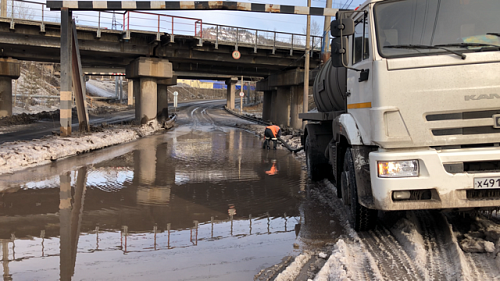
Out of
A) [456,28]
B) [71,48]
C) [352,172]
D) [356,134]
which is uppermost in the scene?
[71,48]

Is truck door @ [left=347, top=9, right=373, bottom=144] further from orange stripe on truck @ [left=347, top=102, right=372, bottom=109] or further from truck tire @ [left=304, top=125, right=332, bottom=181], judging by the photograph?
truck tire @ [left=304, top=125, right=332, bottom=181]

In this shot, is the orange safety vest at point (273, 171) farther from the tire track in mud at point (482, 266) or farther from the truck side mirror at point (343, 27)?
the tire track in mud at point (482, 266)

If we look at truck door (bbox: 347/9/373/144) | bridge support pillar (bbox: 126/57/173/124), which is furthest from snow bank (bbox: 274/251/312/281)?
bridge support pillar (bbox: 126/57/173/124)

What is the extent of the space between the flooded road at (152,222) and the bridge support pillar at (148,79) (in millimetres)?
17875

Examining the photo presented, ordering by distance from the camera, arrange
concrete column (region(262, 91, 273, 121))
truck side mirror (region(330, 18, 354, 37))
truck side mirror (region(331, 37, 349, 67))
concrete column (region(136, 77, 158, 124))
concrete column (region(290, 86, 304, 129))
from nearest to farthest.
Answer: truck side mirror (region(330, 18, 354, 37)) → truck side mirror (region(331, 37, 349, 67)) → concrete column (region(136, 77, 158, 124)) → concrete column (region(290, 86, 304, 129)) → concrete column (region(262, 91, 273, 121))

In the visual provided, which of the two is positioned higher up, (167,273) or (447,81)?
(447,81)

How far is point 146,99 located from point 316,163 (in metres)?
22.0

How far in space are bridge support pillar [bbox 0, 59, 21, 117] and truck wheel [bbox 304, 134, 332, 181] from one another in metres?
29.1

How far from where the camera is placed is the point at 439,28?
4.92 m

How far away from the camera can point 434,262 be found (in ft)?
14.7

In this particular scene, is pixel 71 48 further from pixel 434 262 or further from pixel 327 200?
pixel 434 262

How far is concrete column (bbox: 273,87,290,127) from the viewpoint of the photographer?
36875 millimetres

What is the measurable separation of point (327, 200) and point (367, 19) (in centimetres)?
383

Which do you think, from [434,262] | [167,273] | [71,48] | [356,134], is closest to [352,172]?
[356,134]
